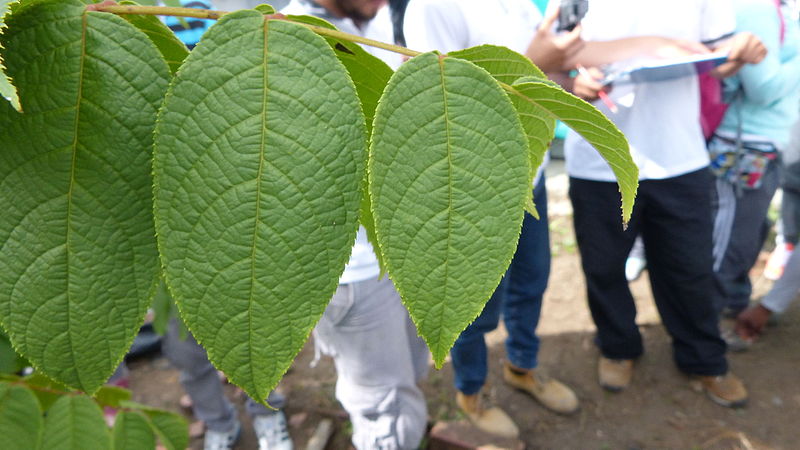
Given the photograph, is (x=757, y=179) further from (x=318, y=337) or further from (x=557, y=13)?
(x=318, y=337)

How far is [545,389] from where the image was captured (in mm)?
3238

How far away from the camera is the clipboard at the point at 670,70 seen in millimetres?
2166

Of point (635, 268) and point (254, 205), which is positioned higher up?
point (254, 205)

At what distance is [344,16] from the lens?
5.86 ft

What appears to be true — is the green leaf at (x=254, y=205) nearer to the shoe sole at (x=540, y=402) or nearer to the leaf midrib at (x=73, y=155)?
the leaf midrib at (x=73, y=155)


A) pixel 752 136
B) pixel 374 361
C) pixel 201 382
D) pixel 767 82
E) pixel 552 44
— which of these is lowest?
pixel 201 382

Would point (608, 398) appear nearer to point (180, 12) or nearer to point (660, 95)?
point (660, 95)

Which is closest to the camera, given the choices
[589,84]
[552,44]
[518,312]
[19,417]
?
[19,417]

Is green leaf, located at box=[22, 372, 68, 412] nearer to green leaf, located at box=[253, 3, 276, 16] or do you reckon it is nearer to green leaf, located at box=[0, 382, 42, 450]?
green leaf, located at box=[0, 382, 42, 450]

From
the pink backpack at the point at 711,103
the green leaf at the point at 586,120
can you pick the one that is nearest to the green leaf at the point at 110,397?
the green leaf at the point at 586,120

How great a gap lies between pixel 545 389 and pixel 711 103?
5.47 feet

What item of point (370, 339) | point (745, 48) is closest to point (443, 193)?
point (370, 339)

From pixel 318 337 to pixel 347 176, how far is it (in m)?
1.89

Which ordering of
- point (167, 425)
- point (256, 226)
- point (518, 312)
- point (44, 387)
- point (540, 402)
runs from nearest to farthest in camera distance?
point (256, 226), point (44, 387), point (167, 425), point (518, 312), point (540, 402)
